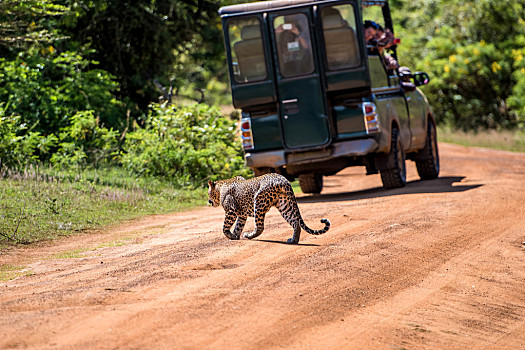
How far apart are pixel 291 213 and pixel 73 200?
18.1ft

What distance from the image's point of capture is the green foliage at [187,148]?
1791cm

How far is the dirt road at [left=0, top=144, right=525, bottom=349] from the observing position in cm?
610

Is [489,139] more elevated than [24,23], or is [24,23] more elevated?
[24,23]

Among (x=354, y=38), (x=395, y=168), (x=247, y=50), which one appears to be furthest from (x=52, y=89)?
(x=395, y=168)

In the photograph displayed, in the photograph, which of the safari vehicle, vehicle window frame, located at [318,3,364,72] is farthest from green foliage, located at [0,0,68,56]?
vehicle window frame, located at [318,3,364,72]

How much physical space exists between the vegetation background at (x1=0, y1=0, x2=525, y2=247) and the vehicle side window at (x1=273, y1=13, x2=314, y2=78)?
317cm

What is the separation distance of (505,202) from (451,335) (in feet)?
22.2

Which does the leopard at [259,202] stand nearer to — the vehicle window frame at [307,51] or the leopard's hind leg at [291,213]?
the leopard's hind leg at [291,213]

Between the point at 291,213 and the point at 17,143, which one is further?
the point at 17,143

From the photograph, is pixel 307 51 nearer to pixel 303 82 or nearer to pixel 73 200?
pixel 303 82

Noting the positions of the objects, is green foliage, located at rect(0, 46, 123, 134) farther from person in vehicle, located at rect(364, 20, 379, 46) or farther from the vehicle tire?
the vehicle tire

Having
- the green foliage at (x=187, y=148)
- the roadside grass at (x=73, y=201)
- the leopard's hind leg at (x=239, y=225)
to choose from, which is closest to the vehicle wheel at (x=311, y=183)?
the roadside grass at (x=73, y=201)

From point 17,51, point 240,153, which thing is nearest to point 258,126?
point 240,153

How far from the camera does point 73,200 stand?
1409cm
